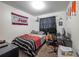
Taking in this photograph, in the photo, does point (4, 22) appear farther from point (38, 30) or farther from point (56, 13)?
point (56, 13)

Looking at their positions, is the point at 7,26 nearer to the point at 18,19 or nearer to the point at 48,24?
the point at 18,19

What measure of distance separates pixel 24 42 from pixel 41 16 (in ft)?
8.60

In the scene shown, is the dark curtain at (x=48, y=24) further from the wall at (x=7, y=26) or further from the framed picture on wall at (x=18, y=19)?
the wall at (x=7, y=26)

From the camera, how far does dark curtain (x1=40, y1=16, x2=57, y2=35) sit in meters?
3.94

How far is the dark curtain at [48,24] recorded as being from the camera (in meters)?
3.94

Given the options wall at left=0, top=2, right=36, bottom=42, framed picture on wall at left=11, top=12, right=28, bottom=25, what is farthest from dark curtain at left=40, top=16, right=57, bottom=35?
wall at left=0, top=2, right=36, bottom=42

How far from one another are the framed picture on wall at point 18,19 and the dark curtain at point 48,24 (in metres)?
1.33

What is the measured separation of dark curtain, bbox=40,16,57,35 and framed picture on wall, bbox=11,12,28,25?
1.33 meters

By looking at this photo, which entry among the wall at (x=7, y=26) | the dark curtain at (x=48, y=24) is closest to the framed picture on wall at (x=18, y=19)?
the wall at (x=7, y=26)

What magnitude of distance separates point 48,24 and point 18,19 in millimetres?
2081

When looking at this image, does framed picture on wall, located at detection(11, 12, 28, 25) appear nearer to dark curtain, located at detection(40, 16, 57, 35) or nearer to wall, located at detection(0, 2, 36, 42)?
wall, located at detection(0, 2, 36, 42)

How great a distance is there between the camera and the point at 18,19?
3141 millimetres

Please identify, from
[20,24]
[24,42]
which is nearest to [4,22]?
[20,24]

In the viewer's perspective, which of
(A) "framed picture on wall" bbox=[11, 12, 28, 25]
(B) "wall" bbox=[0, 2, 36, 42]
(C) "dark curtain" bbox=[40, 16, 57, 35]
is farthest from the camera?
(C) "dark curtain" bbox=[40, 16, 57, 35]
